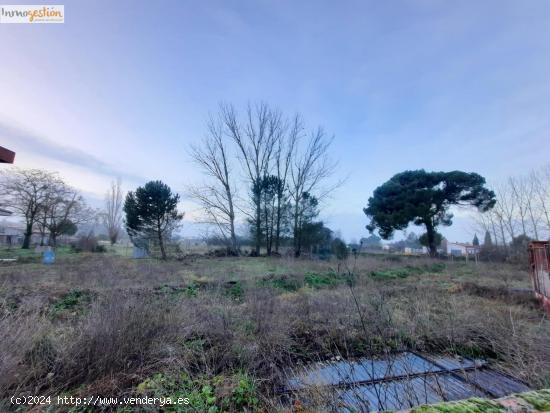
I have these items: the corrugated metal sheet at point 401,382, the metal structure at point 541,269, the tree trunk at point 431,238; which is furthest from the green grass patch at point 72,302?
the tree trunk at point 431,238

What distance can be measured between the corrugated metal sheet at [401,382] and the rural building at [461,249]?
19.1 meters

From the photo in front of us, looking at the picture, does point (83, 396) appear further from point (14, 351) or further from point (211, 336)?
point (211, 336)

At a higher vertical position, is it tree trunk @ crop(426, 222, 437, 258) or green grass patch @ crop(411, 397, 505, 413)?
tree trunk @ crop(426, 222, 437, 258)

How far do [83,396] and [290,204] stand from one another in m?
20.1

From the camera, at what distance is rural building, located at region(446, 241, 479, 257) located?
1867cm

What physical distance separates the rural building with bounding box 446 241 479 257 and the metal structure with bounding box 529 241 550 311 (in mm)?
14177

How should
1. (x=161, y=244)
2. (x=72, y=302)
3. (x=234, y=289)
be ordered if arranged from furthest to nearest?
(x=161, y=244) < (x=234, y=289) < (x=72, y=302)

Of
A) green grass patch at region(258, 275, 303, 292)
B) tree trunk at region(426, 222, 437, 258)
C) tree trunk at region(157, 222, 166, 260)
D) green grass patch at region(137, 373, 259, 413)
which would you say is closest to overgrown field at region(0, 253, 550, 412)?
green grass patch at region(137, 373, 259, 413)

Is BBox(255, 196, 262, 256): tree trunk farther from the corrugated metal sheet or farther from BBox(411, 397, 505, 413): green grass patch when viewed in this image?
BBox(411, 397, 505, 413): green grass patch

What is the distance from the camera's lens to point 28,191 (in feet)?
68.5

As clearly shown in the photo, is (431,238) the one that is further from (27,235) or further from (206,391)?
(27,235)

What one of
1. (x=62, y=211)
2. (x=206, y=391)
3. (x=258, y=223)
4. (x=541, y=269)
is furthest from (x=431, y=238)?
(x=62, y=211)

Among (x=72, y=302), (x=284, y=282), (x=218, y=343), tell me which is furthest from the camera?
(x=284, y=282)

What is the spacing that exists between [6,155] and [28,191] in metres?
25.0
